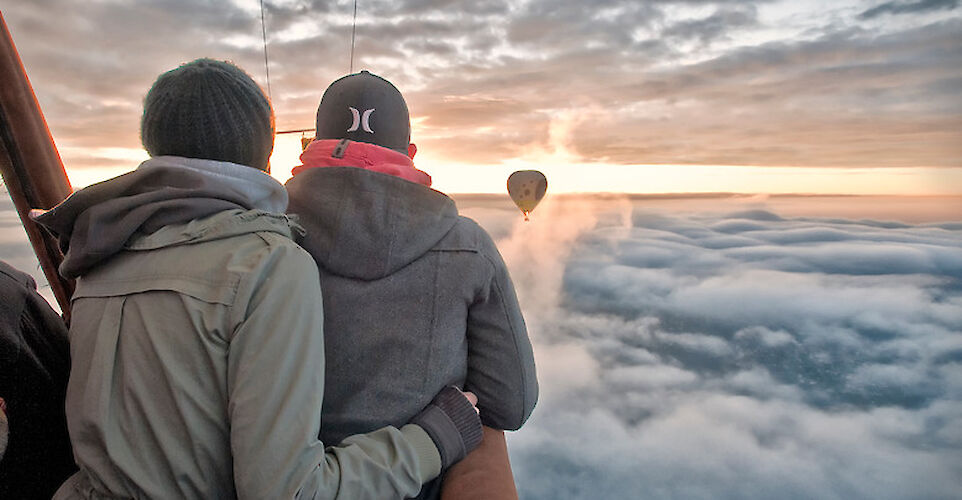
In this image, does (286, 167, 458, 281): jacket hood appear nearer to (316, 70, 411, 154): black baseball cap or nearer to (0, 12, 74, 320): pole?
(316, 70, 411, 154): black baseball cap

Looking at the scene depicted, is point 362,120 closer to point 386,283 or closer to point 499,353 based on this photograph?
point 386,283

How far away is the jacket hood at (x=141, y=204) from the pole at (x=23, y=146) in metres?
1.02

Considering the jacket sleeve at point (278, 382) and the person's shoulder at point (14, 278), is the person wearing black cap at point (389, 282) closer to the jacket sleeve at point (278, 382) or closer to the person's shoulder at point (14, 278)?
the jacket sleeve at point (278, 382)

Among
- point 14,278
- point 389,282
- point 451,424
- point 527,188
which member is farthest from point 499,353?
point 527,188

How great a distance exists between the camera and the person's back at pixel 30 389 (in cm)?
92

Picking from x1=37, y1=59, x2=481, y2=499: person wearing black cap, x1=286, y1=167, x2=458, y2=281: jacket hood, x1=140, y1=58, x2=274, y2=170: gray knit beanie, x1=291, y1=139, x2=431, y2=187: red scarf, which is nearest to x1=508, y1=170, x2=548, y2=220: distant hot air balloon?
x1=291, y1=139, x2=431, y2=187: red scarf

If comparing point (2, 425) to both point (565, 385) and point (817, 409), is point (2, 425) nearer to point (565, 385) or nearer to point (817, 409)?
point (565, 385)

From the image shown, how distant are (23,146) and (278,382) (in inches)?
57.1

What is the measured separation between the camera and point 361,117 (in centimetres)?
142

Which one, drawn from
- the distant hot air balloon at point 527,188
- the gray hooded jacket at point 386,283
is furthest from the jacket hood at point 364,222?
the distant hot air balloon at point 527,188

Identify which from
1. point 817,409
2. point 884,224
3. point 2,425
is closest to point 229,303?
point 2,425

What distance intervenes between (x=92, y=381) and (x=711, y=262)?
121m

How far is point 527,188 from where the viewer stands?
1570 centimetres

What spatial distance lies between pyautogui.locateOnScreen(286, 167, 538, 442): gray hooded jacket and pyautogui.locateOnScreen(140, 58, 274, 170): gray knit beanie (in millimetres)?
221
